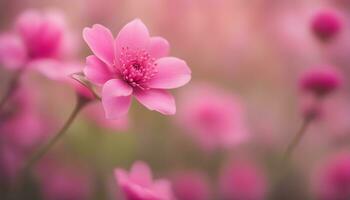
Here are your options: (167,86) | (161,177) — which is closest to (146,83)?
(167,86)

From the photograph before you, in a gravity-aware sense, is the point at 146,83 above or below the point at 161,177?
above

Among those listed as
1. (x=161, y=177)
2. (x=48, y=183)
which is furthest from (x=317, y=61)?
(x=48, y=183)

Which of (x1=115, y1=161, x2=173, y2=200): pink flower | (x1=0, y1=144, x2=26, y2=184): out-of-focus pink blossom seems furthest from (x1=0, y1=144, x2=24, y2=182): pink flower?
(x1=115, y1=161, x2=173, y2=200): pink flower

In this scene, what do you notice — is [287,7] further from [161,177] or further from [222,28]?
[161,177]

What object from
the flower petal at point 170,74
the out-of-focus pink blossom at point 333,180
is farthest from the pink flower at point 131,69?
the out-of-focus pink blossom at point 333,180

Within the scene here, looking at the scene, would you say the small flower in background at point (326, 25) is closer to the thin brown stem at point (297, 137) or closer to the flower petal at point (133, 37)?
the thin brown stem at point (297, 137)

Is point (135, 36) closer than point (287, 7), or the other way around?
point (135, 36)

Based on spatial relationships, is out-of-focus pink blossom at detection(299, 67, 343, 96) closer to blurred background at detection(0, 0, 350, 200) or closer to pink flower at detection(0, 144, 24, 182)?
blurred background at detection(0, 0, 350, 200)
